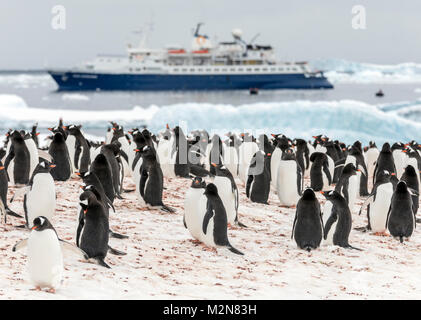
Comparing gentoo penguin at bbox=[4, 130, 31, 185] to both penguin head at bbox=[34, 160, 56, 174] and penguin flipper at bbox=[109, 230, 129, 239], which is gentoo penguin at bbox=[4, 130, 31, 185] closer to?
penguin head at bbox=[34, 160, 56, 174]

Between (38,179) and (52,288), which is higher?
(38,179)

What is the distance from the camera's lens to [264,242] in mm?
5562

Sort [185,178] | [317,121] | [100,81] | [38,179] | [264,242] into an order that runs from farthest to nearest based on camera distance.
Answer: [100,81] < [317,121] < [185,178] < [264,242] < [38,179]

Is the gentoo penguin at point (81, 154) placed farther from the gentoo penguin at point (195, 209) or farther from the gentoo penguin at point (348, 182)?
the gentoo penguin at point (348, 182)

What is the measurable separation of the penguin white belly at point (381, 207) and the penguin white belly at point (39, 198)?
3305 mm

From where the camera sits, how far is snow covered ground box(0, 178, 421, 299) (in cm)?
405

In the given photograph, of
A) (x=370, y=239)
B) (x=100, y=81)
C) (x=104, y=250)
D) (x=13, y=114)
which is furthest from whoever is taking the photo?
(x=100, y=81)

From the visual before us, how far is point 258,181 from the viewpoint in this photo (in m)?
7.26

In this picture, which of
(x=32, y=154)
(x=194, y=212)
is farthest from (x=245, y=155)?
(x=194, y=212)

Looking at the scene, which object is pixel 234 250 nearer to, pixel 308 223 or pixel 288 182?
pixel 308 223
